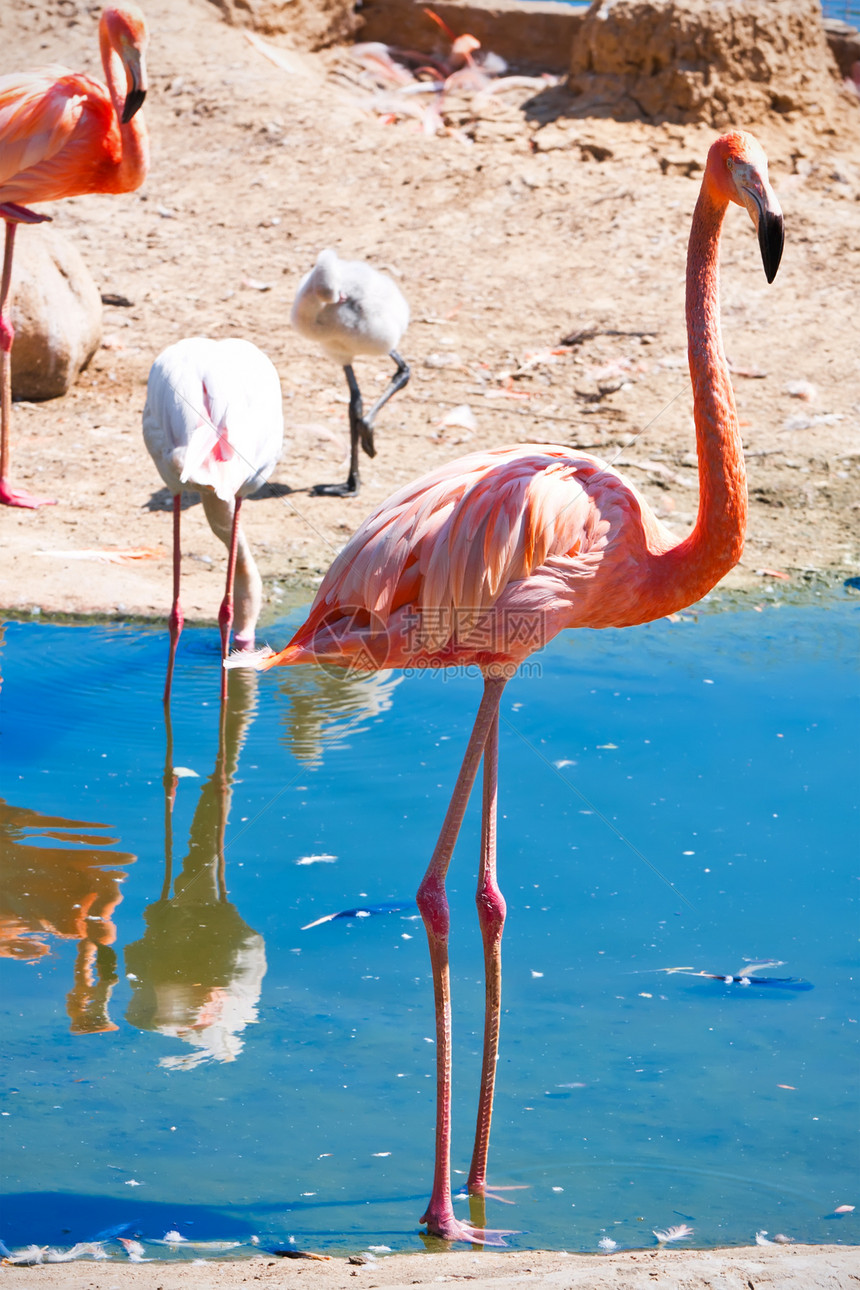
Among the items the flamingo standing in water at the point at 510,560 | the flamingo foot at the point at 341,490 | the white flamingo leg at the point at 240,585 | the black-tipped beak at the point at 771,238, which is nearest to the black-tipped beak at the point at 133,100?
the flamingo foot at the point at 341,490

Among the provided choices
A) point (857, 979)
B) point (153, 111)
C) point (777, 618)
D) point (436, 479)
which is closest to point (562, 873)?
point (857, 979)

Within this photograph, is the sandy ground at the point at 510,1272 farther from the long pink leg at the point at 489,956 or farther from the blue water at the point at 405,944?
the long pink leg at the point at 489,956

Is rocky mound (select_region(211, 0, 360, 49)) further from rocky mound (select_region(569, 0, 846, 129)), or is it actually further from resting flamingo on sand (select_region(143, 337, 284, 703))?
resting flamingo on sand (select_region(143, 337, 284, 703))

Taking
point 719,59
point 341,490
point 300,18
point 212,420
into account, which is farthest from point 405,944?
point 300,18

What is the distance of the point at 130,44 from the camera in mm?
6715

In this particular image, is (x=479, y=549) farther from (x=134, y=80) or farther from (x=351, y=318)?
(x=134, y=80)

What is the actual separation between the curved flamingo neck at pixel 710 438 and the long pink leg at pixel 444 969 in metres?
0.51

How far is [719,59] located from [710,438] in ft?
31.1

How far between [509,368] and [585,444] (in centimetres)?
151

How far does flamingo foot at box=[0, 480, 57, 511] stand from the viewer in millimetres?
6820

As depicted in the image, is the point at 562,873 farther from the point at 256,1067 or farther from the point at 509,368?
the point at 509,368

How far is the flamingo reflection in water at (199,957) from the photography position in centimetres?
327

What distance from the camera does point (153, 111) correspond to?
476 inches

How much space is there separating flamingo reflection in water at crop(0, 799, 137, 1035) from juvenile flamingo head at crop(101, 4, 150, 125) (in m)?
4.23
